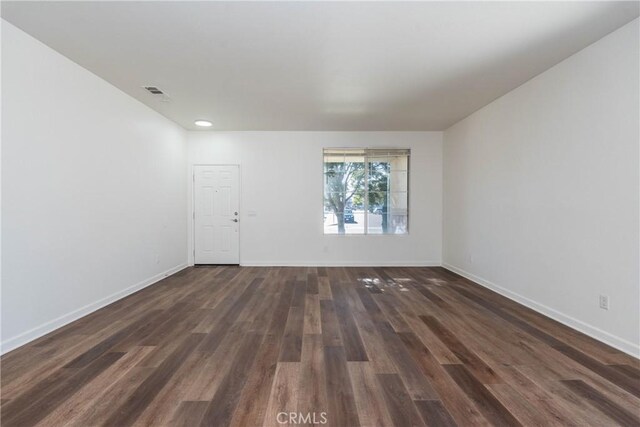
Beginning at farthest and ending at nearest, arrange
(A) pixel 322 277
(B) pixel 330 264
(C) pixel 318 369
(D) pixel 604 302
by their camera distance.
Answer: (B) pixel 330 264 → (A) pixel 322 277 → (D) pixel 604 302 → (C) pixel 318 369

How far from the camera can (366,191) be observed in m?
5.51

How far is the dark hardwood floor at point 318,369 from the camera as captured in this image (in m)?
1.56

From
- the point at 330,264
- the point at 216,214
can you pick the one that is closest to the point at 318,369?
the point at 330,264

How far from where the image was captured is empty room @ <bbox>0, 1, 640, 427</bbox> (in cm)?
176

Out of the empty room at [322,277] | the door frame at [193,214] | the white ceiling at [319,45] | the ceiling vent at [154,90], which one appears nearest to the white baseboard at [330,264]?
the door frame at [193,214]

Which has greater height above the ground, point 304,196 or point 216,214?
point 304,196

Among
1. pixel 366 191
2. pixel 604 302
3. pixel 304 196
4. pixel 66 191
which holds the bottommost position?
pixel 604 302

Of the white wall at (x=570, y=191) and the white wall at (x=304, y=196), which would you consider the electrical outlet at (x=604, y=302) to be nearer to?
the white wall at (x=570, y=191)

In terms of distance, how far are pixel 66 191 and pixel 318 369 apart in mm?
2940

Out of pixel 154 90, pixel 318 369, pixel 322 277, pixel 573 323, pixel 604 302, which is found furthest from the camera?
pixel 322 277

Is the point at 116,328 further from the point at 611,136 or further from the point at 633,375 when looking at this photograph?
the point at 611,136

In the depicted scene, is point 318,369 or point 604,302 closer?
point 318,369

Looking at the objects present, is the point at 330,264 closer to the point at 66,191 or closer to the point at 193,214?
the point at 193,214

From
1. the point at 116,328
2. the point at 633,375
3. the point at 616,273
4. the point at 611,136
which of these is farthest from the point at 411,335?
the point at 116,328
